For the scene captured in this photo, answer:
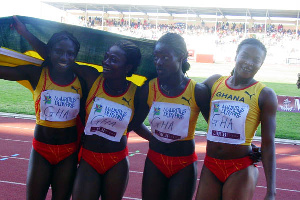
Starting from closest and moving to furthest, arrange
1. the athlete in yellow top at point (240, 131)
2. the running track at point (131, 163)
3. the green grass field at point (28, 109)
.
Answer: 1. the athlete in yellow top at point (240, 131)
2. the running track at point (131, 163)
3. the green grass field at point (28, 109)

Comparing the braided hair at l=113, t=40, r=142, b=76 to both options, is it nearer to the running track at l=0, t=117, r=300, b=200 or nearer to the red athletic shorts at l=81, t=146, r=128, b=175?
the red athletic shorts at l=81, t=146, r=128, b=175

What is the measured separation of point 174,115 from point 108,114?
1.79 ft

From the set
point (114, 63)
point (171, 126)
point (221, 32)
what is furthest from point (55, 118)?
point (221, 32)

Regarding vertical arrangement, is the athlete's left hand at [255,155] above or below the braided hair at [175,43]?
below

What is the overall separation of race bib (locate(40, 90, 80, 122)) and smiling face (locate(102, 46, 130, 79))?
355 millimetres

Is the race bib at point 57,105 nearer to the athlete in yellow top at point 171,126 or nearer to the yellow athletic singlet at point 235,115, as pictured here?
the athlete in yellow top at point 171,126

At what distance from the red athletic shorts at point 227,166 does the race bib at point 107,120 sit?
0.82m

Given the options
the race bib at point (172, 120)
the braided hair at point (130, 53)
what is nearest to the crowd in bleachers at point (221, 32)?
the braided hair at point (130, 53)

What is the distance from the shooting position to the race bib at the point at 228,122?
2.73 meters

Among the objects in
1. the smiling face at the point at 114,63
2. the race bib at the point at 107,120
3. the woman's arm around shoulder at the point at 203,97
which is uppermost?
the smiling face at the point at 114,63

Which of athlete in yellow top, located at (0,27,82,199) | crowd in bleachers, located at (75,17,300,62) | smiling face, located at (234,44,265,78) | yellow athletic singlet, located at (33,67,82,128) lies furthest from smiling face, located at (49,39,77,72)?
crowd in bleachers, located at (75,17,300,62)

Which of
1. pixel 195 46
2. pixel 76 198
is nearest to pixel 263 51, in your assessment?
pixel 76 198

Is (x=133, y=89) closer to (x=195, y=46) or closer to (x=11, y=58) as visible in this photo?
(x=11, y=58)

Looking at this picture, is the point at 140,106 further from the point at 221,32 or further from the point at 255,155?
the point at 221,32
